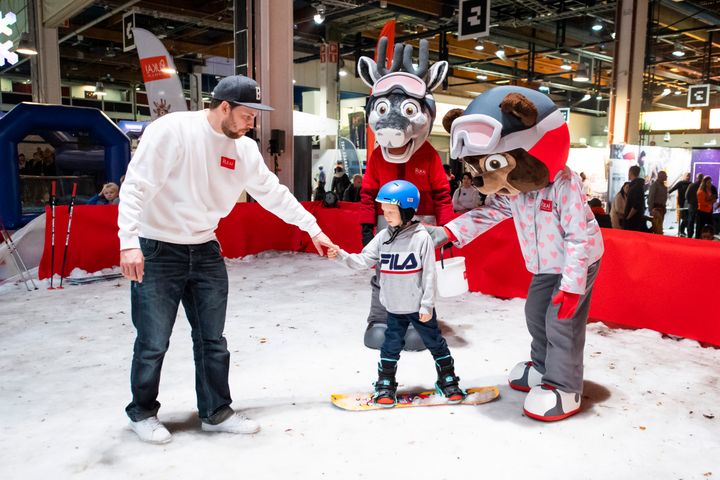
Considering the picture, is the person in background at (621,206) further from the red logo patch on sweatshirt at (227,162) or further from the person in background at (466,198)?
the red logo patch on sweatshirt at (227,162)

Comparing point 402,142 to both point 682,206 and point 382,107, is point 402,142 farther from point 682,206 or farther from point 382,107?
point 682,206

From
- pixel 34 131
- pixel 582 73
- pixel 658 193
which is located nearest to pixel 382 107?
pixel 34 131

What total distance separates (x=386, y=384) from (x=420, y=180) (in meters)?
1.73

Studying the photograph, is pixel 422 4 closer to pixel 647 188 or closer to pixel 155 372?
pixel 647 188

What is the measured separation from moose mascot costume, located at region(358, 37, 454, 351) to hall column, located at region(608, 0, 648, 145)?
8.35m

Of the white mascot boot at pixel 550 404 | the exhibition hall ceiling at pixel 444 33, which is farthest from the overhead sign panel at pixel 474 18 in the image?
the white mascot boot at pixel 550 404

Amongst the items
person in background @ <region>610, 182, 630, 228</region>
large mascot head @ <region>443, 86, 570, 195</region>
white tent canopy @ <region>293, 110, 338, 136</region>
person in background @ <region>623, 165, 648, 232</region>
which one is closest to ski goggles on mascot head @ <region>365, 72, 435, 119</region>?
large mascot head @ <region>443, 86, 570, 195</region>

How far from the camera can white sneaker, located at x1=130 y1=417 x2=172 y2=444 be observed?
2.81 m

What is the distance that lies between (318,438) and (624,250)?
10.5 ft

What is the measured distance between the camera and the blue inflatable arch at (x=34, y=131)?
845cm

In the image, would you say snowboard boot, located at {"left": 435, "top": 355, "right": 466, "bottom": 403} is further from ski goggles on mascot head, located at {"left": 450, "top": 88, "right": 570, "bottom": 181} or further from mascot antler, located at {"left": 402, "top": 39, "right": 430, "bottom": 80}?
mascot antler, located at {"left": 402, "top": 39, "right": 430, "bottom": 80}

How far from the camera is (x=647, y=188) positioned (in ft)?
40.7

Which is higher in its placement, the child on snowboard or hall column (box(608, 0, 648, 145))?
hall column (box(608, 0, 648, 145))

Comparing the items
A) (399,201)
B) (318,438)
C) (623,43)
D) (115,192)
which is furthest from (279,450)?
(623,43)
